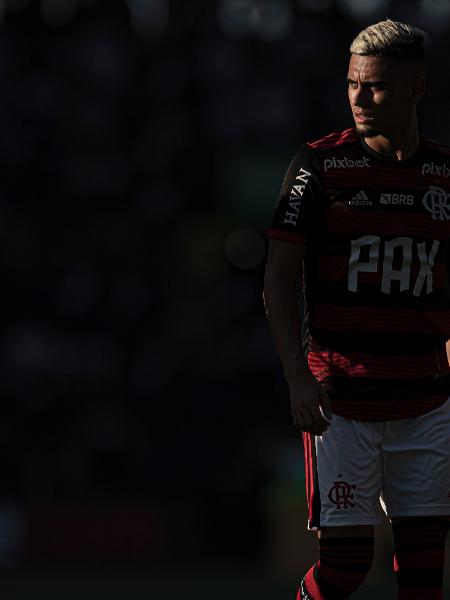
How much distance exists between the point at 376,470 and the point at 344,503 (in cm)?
15

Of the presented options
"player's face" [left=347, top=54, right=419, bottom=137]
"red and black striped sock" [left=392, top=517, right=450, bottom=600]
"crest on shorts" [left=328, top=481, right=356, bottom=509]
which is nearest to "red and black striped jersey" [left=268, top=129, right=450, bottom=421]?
"player's face" [left=347, top=54, right=419, bottom=137]

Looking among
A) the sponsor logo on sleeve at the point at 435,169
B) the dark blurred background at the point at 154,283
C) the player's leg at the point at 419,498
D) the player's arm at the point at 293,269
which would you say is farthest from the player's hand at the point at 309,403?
the dark blurred background at the point at 154,283

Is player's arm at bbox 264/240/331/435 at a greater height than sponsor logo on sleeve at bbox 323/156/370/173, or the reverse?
sponsor logo on sleeve at bbox 323/156/370/173

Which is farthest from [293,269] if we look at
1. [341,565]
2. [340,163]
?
[341,565]

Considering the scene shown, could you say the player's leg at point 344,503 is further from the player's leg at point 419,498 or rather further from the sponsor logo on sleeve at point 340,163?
the sponsor logo on sleeve at point 340,163

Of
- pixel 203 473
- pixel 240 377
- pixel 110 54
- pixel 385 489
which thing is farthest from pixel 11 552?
pixel 385 489

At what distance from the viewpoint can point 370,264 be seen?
4277 millimetres

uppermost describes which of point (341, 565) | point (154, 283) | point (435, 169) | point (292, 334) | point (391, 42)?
point (391, 42)

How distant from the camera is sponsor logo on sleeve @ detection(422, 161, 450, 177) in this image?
4367mm

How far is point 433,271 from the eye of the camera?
4.36 meters

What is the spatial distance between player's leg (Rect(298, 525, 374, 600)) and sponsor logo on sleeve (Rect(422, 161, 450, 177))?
1.12 meters

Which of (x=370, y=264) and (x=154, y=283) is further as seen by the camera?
(x=154, y=283)

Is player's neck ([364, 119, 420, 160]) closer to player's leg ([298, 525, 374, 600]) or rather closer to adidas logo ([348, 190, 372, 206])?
adidas logo ([348, 190, 372, 206])

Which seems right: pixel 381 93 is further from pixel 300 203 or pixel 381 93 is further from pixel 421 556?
pixel 421 556
